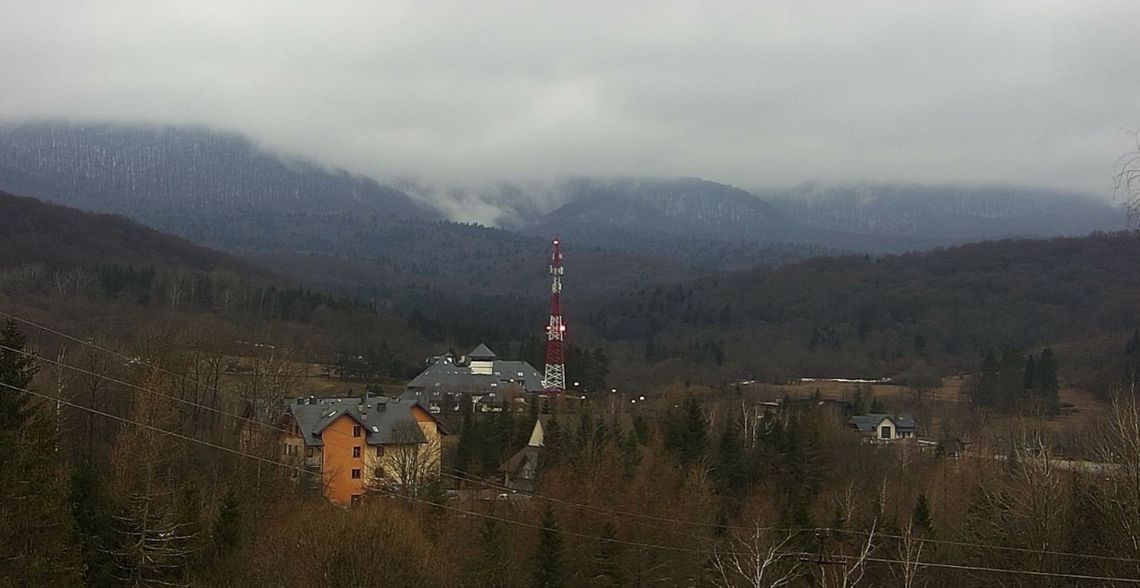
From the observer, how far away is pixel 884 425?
75062 mm

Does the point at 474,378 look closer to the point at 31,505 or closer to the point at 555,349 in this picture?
→ the point at 555,349

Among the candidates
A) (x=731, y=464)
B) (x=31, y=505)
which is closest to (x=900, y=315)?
(x=731, y=464)

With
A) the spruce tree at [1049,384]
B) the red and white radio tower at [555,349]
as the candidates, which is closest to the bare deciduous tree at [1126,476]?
the red and white radio tower at [555,349]

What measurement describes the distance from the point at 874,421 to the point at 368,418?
3799cm

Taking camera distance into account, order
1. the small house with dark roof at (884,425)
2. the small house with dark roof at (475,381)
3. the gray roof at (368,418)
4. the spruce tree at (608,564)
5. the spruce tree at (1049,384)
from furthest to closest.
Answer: the spruce tree at (1049,384) < the small house with dark roof at (475,381) < the small house with dark roof at (884,425) < the gray roof at (368,418) < the spruce tree at (608,564)

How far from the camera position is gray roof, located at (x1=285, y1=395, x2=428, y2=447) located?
52.0 metres

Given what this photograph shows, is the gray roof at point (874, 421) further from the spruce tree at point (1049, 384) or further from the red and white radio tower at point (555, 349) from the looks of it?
the red and white radio tower at point (555, 349)

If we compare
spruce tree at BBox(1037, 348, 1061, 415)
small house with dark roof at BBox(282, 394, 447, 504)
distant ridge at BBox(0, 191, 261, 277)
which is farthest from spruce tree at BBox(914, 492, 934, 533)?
distant ridge at BBox(0, 191, 261, 277)

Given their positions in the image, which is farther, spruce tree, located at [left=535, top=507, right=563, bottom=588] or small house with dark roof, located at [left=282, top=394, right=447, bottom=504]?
small house with dark roof, located at [left=282, top=394, right=447, bottom=504]

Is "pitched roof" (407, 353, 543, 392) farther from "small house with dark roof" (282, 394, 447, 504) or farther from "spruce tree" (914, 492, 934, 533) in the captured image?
"spruce tree" (914, 492, 934, 533)

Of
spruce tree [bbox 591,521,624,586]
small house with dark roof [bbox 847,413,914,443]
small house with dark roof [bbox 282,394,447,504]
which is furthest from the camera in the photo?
→ small house with dark roof [bbox 847,413,914,443]

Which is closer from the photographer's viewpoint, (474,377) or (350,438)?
(350,438)

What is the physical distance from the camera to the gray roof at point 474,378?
3497 inches

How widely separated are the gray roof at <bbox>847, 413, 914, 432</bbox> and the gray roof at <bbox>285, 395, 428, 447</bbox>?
3234 centimetres
